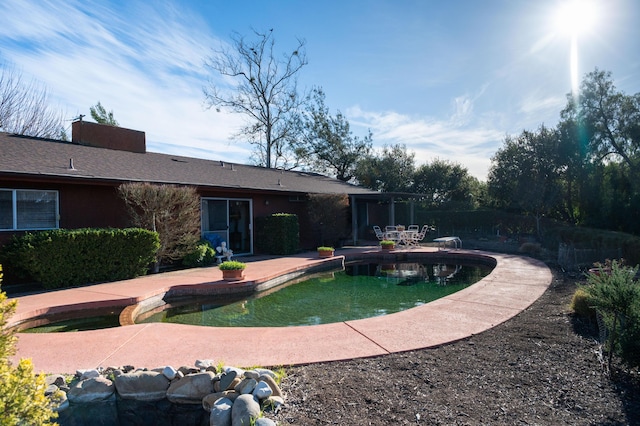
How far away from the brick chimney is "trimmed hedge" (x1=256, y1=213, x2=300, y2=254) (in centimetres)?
509

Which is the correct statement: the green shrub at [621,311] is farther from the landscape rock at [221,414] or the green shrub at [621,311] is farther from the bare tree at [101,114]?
the bare tree at [101,114]

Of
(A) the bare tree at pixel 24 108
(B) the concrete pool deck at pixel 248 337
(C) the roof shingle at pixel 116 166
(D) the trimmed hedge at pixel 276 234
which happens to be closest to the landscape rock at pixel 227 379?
(B) the concrete pool deck at pixel 248 337

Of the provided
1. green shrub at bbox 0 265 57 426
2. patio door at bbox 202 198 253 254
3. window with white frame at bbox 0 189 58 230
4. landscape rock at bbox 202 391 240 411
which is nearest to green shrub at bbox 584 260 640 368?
landscape rock at bbox 202 391 240 411

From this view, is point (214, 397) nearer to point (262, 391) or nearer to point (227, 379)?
point (227, 379)

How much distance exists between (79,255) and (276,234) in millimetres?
6355

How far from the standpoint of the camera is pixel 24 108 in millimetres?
20359

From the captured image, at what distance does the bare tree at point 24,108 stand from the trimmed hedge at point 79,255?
47.8ft

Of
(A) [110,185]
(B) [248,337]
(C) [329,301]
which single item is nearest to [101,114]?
(A) [110,185]

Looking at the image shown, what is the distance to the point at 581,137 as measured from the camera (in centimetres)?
1669

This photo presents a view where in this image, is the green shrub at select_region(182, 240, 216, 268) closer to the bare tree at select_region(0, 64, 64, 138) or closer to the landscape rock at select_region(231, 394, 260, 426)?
the landscape rock at select_region(231, 394, 260, 426)

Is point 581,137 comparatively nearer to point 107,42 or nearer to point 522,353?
point 522,353

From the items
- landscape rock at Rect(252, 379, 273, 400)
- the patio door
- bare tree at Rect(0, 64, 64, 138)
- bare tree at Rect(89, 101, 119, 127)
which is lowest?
landscape rock at Rect(252, 379, 273, 400)

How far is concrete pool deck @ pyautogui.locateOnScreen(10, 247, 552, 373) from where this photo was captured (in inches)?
156

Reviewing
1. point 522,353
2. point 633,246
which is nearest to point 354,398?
point 522,353
